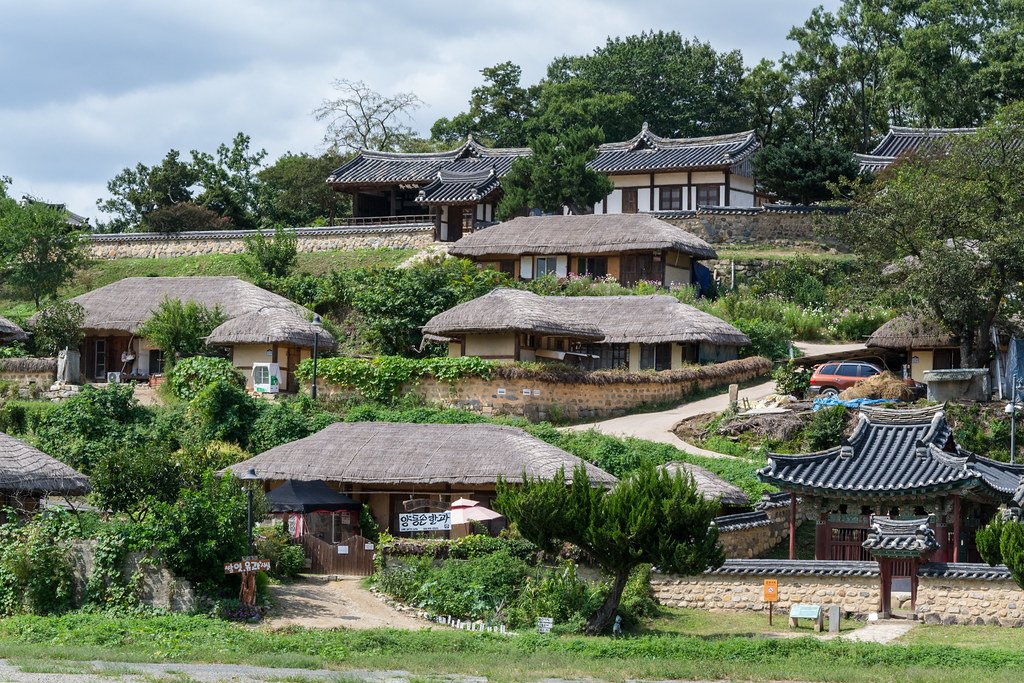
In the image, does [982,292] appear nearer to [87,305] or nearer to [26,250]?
[87,305]

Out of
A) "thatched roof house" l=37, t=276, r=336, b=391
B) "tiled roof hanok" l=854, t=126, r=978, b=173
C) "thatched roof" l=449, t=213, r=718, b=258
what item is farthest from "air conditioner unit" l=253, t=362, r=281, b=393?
"tiled roof hanok" l=854, t=126, r=978, b=173

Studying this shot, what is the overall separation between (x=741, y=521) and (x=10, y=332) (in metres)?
28.1

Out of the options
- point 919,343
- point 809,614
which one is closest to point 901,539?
point 809,614

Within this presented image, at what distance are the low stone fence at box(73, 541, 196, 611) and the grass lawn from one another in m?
1.37

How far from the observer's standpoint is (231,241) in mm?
66250

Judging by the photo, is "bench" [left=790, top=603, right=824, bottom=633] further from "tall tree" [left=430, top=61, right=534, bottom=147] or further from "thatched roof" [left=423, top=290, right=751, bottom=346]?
"tall tree" [left=430, top=61, right=534, bottom=147]

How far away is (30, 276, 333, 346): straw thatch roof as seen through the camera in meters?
50.4

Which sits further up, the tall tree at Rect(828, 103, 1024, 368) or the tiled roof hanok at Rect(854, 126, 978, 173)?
the tiled roof hanok at Rect(854, 126, 978, 173)

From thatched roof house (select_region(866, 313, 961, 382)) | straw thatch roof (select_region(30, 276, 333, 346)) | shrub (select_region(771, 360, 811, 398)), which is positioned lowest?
shrub (select_region(771, 360, 811, 398))

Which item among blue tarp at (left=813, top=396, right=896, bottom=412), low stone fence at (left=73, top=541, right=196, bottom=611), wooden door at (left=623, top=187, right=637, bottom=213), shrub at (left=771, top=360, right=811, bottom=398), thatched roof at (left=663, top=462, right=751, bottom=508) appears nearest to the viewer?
low stone fence at (left=73, top=541, right=196, bottom=611)

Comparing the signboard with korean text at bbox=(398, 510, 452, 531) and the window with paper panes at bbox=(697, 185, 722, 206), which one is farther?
the window with paper panes at bbox=(697, 185, 722, 206)

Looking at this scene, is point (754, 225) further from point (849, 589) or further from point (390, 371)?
point (849, 589)

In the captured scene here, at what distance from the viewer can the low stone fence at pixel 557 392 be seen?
43031 millimetres

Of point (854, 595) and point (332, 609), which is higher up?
point (854, 595)
